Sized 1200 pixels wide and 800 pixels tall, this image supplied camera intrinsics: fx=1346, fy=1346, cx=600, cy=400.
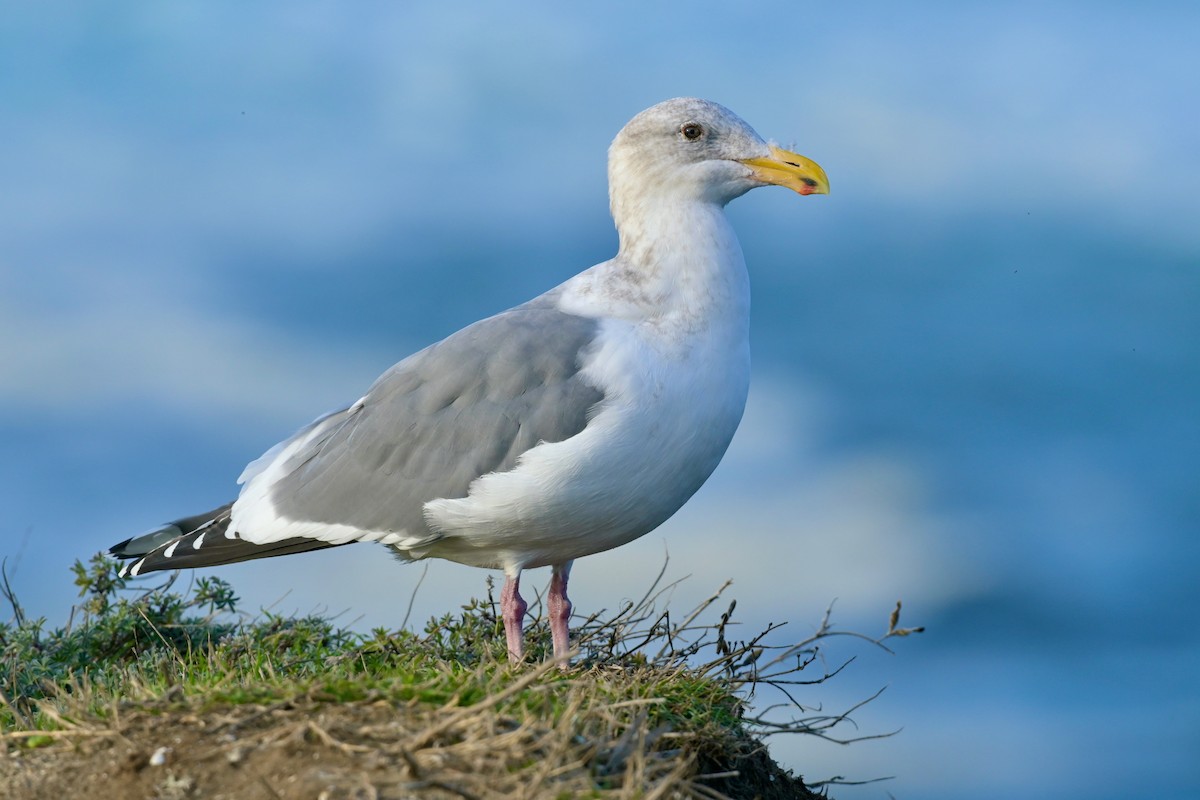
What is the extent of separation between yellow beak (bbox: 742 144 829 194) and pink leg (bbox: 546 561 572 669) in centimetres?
235

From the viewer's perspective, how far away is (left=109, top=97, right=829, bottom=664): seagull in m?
6.54

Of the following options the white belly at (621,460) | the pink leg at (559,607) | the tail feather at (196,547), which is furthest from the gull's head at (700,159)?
the tail feather at (196,547)

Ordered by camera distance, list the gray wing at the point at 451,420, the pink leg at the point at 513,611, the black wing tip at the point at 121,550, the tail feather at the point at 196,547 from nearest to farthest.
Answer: the gray wing at the point at 451,420 → the pink leg at the point at 513,611 → the tail feather at the point at 196,547 → the black wing tip at the point at 121,550

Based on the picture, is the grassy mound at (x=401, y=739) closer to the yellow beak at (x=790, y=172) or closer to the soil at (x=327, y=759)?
the soil at (x=327, y=759)

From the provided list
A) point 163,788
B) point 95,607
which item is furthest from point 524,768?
point 95,607

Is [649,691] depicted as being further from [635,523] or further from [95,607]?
[95,607]

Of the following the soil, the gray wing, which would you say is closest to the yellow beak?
the gray wing

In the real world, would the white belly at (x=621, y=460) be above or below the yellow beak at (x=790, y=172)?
below

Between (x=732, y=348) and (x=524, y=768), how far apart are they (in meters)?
3.21

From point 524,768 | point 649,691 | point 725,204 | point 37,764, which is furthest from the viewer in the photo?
point 725,204

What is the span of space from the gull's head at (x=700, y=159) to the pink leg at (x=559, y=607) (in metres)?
2.00

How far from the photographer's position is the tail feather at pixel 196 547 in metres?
7.25

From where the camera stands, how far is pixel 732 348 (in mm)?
6953

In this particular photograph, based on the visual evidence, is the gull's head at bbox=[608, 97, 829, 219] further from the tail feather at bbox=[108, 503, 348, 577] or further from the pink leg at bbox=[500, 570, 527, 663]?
the tail feather at bbox=[108, 503, 348, 577]
